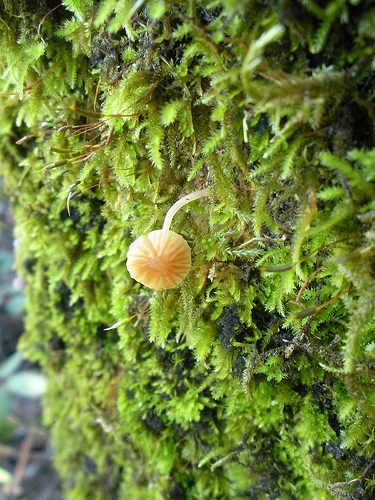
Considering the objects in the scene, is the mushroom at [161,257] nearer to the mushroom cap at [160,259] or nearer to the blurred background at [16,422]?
the mushroom cap at [160,259]

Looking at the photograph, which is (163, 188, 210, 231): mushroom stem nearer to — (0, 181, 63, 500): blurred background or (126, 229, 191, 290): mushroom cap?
(126, 229, 191, 290): mushroom cap

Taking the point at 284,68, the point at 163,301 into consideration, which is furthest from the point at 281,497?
the point at 284,68

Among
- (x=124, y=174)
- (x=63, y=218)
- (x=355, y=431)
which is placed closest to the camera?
(x=355, y=431)

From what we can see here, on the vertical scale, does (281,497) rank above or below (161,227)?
below

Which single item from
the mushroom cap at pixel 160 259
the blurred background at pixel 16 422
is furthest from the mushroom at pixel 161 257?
the blurred background at pixel 16 422

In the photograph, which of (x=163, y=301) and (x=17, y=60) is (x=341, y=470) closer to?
(x=163, y=301)

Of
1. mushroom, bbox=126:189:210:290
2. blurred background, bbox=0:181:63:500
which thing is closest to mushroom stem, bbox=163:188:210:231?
mushroom, bbox=126:189:210:290
